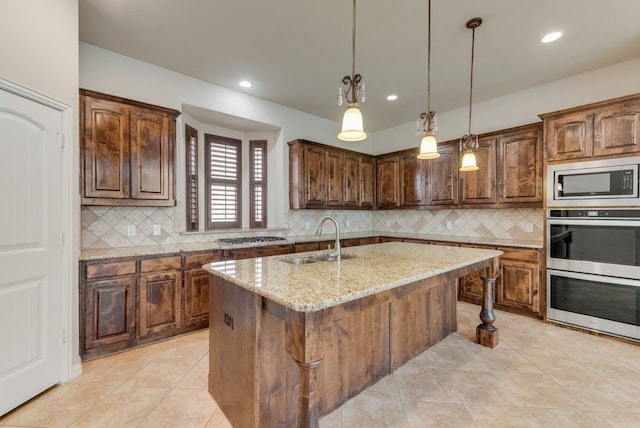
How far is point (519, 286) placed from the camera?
3469 mm

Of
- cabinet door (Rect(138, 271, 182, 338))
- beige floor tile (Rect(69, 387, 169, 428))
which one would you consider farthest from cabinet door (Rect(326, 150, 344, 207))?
beige floor tile (Rect(69, 387, 169, 428))

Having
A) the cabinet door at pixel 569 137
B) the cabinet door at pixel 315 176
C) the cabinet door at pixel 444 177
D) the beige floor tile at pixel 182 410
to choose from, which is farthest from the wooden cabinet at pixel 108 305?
the cabinet door at pixel 569 137

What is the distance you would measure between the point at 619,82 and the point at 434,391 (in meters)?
3.95

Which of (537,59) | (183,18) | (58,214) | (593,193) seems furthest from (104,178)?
(593,193)

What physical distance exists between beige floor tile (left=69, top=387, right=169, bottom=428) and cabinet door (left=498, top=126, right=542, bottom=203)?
4326 mm

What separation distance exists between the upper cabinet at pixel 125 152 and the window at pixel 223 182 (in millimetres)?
1067

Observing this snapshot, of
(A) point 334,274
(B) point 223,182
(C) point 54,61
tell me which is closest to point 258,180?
(B) point 223,182

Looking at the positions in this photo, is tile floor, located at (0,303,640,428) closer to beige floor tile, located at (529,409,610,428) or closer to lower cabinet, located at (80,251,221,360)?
beige floor tile, located at (529,409,610,428)

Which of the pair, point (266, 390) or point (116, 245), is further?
point (116, 245)

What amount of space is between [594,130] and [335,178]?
10.4 ft

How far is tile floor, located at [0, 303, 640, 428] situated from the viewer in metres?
1.76

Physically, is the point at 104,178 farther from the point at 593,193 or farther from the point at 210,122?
the point at 593,193

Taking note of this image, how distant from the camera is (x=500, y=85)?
12.2ft

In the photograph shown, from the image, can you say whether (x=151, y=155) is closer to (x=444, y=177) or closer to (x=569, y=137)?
(x=444, y=177)
